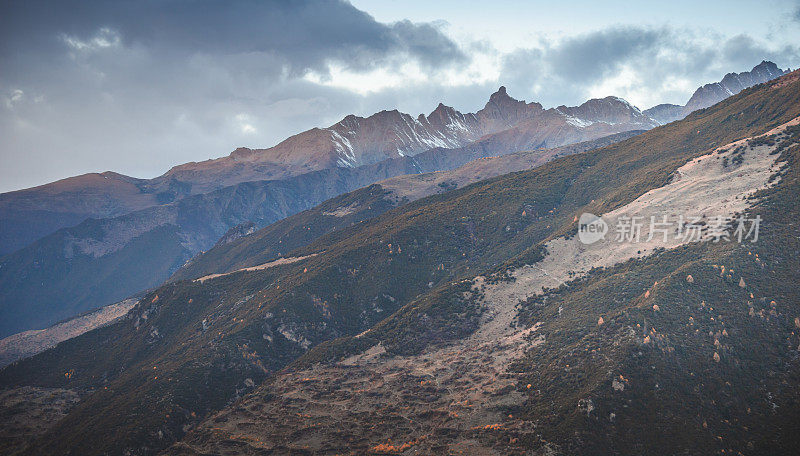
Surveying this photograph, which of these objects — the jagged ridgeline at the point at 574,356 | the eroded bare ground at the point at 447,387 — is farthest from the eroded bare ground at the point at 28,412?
the eroded bare ground at the point at 447,387

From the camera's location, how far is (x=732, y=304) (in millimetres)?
105250

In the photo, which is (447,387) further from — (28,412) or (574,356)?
(28,412)

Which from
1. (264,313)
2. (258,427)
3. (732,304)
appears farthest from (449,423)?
(264,313)

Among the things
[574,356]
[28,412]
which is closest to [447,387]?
[574,356]

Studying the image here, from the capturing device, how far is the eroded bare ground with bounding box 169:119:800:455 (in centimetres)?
9906

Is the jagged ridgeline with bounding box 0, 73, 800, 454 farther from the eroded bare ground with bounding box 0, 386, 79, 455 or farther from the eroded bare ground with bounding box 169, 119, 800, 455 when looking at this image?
the eroded bare ground with bounding box 0, 386, 79, 455

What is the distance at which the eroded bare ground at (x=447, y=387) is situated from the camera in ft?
325

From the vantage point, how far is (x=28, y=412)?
6526 inches

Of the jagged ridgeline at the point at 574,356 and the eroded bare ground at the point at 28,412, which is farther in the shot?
the eroded bare ground at the point at 28,412

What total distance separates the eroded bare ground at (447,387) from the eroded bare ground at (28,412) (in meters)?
75.3

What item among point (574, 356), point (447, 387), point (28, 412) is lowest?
point (447, 387)

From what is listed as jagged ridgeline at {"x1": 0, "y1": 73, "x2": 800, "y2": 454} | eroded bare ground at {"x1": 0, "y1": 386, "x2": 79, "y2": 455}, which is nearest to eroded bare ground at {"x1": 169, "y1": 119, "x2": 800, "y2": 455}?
jagged ridgeline at {"x1": 0, "y1": 73, "x2": 800, "y2": 454}

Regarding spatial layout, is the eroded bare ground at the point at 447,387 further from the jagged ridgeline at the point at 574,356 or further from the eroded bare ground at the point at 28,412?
the eroded bare ground at the point at 28,412

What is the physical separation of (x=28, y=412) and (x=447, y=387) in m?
155
